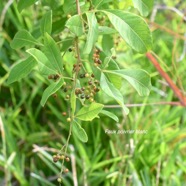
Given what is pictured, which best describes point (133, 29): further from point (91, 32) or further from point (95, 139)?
point (95, 139)

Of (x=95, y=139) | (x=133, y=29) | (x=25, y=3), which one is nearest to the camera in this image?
(x=133, y=29)

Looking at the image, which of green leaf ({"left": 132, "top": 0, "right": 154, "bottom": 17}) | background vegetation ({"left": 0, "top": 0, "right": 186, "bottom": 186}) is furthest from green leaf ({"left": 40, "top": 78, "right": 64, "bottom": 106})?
background vegetation ({"left": 0, "top": 0, "right": 186, "bottom": 186})

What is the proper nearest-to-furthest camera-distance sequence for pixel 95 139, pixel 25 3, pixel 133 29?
pixel 133 29, pixel 25 3, pixel 95 139

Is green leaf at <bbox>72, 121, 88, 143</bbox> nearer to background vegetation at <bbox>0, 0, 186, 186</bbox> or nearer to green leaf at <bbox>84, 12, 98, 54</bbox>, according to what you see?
green leaf at <bbox>84, 12, 98, 54</bbox>

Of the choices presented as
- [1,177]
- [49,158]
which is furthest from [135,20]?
[1,177]

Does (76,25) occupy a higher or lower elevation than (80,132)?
higher

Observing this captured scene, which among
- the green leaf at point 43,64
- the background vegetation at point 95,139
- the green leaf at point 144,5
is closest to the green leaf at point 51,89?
the green leaf at point 43,64

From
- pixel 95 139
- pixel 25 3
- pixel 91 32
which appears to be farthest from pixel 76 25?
pixel 95 139

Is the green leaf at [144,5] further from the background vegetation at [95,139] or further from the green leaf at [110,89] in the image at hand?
the background vegetation at [95,139]
